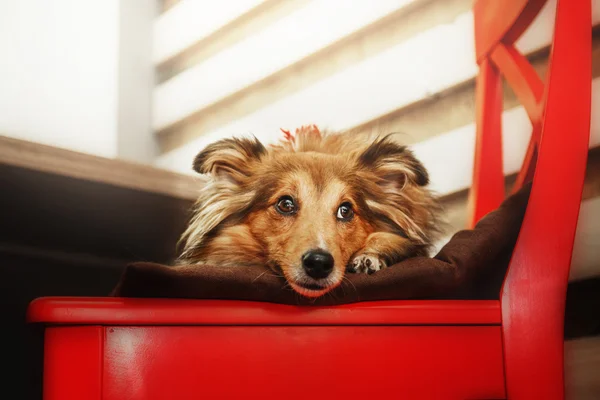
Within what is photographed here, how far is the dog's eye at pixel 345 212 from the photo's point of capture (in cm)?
154

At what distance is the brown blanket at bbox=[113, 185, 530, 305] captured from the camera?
3.15 ft

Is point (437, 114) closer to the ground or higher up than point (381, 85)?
closer to the ground

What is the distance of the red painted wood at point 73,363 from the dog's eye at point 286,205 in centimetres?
70

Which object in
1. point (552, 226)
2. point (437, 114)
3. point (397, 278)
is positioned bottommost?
point (397, 278)

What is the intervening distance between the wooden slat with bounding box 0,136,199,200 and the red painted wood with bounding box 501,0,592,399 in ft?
3.32

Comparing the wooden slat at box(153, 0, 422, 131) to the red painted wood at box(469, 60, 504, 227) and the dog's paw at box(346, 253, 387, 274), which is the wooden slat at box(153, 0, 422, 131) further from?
the dog's paw at box(346, 253, 387, 274)

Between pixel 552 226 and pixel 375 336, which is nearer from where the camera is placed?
pixel 375 336

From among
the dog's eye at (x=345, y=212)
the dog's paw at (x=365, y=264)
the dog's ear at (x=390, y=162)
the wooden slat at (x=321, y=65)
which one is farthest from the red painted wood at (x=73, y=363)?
the wooden slat at (x=321, y=65)

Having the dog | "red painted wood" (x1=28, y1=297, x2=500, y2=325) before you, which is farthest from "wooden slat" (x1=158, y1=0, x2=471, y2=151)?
"red painted wood" (x1=28, y1=297, x2=500, y2=325)

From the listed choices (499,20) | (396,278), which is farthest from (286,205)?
(499,20)

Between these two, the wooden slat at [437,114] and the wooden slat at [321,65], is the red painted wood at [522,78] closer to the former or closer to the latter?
the wooden slat at [437,114]

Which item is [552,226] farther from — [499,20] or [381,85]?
[381,85]

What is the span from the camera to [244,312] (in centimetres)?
100

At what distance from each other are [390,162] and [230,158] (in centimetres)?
45
